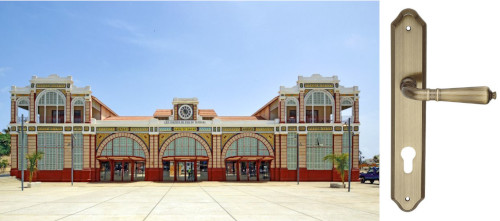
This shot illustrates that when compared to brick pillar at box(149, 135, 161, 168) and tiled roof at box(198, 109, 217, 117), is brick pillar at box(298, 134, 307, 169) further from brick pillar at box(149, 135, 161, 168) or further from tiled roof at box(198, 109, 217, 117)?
brick pillar at box(149, 135, 161, 168)

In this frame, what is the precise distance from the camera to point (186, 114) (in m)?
39.8

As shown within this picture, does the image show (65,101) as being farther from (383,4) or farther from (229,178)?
(383,4)

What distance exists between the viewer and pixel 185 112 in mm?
39812

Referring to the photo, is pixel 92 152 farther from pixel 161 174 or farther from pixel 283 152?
pixel 283 152

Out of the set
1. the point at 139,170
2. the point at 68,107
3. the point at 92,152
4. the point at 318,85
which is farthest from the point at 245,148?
the point at 68,107

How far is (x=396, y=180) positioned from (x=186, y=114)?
38157 millimetres

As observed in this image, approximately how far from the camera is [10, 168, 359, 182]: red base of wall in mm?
38031

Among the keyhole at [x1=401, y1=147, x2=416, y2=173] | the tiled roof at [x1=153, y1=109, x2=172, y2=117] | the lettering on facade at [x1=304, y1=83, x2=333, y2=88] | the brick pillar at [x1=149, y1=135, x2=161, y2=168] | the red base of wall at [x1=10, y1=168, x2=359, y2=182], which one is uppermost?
the lettering on facade at [x1=304, y1=83, x2=333, y2=88]

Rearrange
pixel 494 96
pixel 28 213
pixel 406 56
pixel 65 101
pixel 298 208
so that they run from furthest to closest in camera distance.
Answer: pixel 65 101 → pixel 298 208 → pixel 28 213 → pixel 406 56 → pixel 494 96

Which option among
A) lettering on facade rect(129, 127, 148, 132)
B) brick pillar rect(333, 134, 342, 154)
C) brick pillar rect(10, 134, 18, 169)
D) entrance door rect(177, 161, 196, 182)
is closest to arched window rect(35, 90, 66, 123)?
brick pillar rect(10, 134, 18, 169)

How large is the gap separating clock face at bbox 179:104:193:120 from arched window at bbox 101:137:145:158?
4933 mm

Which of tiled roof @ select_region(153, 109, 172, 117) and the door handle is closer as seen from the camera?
the door handle

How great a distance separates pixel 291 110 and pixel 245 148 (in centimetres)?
583

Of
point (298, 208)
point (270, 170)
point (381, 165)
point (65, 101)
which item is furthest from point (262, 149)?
point (381, 165)
